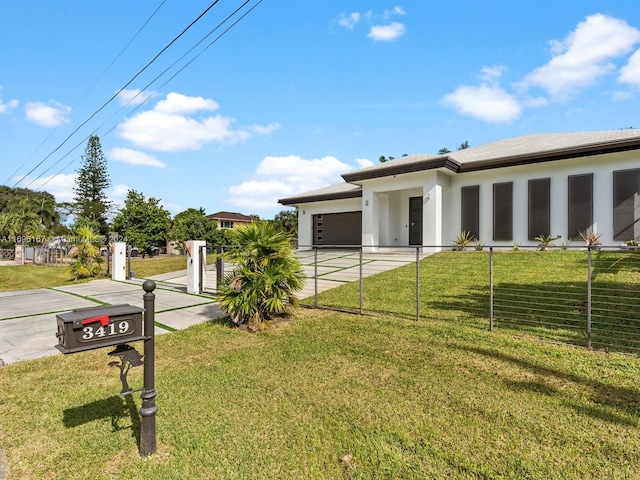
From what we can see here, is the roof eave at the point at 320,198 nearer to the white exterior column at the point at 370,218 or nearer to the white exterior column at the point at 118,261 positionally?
the white exterior column at the point at 370,218

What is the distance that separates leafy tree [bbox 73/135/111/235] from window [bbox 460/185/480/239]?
133 feet

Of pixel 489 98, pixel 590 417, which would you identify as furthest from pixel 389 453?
pixel 489 98

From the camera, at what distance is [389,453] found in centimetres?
240

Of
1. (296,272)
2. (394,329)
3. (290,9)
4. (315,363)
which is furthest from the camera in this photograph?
(290,9)

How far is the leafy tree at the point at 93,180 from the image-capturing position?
135 feet

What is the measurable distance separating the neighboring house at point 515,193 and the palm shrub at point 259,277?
16.2 ft

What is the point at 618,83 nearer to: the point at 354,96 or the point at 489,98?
the point at 489,98

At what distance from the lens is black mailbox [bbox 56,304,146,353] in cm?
223

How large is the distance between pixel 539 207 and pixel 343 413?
41.0 feet

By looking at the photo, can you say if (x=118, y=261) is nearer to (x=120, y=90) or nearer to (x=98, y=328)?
(x=120, y=90)

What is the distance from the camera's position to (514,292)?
23.7 feet

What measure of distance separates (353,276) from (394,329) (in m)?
5.00

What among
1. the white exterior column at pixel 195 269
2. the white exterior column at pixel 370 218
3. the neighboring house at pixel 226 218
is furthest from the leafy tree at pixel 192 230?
the white exterior column at pixel 195 269

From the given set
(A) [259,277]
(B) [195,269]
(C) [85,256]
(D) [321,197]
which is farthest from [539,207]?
(C) [85,256]
